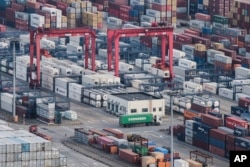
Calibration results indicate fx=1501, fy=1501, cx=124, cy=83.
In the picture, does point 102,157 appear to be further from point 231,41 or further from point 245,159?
point 231,41

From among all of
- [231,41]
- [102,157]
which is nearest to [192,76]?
[231,41]

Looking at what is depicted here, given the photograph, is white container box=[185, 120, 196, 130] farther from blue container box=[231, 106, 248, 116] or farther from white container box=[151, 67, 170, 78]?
white container box=[151, 67, 170, 78]

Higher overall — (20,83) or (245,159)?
(245,159)

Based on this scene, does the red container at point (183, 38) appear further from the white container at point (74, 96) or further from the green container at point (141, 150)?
the green container at point (141, 150)

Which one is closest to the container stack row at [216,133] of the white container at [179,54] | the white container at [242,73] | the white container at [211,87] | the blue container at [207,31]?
the white container at [211,87]

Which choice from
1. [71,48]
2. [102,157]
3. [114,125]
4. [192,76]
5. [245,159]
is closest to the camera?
[245,159]

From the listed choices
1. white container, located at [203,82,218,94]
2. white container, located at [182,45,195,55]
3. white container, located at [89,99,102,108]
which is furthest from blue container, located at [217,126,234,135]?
white container, located at [182,45,195,55]

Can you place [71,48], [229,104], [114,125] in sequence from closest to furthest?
1. [114,125]
2. [229,104]
3. [71,48]
